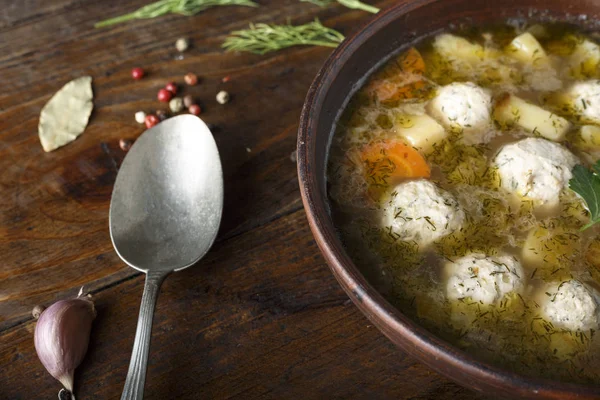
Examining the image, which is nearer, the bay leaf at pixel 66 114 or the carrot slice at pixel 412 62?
the carrot slice at pixel 412 62

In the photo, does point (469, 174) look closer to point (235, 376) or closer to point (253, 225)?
point (253, 225)

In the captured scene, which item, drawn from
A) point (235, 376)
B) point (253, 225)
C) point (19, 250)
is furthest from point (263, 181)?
point (19, 250)

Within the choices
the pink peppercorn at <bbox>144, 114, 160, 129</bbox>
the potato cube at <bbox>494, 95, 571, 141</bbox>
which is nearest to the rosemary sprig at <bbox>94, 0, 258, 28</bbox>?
the pink peppercorn at <bbox>144, 114, 160, 129</bbox>

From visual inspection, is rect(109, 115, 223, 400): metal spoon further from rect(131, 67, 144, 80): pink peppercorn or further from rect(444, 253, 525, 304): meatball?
rect(444, 253, 525, 304): meatball

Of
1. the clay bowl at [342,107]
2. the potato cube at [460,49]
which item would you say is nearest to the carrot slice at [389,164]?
the clay bowl at [342,107]

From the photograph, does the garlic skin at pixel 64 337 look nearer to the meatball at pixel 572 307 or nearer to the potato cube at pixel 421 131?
the potato cube at pixel 421 131

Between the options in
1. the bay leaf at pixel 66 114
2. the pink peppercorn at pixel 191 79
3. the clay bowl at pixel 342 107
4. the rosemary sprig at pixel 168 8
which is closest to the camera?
the clay bowl at pixel 342 107
